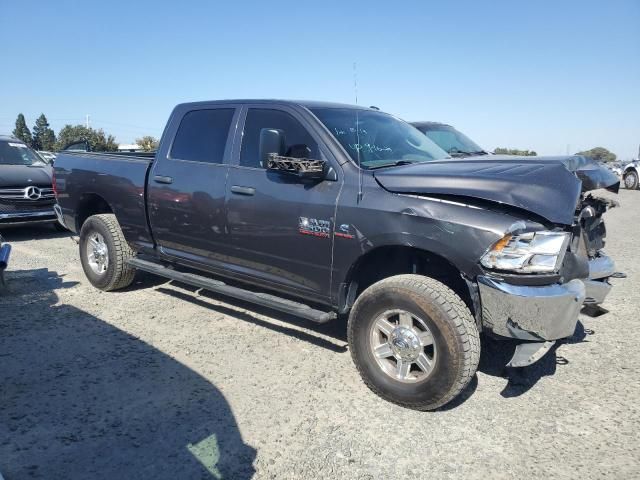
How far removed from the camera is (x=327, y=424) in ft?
10.2

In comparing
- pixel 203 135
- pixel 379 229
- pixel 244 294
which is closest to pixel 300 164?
pixel 379 229

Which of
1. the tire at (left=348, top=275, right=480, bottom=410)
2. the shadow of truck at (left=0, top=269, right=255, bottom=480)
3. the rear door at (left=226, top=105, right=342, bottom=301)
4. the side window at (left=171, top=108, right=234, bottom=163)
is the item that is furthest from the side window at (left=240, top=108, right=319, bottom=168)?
the shadow of truck at (left=0, top=269, right=255, bottom=480)

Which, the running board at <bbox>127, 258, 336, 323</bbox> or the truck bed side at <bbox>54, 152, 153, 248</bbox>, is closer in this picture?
the running board at <bbox>127, 258, 336, 323</bbox>

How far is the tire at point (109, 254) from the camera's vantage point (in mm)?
5445

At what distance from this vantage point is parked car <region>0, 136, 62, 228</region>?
8508 mm

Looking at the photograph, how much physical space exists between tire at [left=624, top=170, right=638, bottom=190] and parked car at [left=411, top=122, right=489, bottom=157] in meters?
16.1

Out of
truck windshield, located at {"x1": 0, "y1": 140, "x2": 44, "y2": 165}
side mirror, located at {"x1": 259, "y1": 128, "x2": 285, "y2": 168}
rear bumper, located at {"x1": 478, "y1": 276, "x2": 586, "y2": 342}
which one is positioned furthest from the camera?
truck windshield, located at {"x1": 0, "y1": 140, "x2": 44, "y2": 165}

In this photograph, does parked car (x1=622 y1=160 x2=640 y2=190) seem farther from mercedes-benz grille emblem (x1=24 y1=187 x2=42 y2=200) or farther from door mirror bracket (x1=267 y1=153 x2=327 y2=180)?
door mirror bracket (x1=267 y1=153 x2=327 y2=180)

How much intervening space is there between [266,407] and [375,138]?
7.36 ft

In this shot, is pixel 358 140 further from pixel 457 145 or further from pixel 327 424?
pixel 457 145

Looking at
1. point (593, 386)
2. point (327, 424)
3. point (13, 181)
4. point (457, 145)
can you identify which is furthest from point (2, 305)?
point (457, 145)

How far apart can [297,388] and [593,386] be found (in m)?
2.09

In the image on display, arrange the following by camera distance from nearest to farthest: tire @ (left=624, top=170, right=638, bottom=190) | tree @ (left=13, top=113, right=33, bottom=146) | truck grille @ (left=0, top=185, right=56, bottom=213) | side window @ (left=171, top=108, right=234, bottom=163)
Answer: side window @ (left=171, top=108, right=234, bottom=163) → truck grille @ (left=0, top=185, right=56, bottom=213) → tire @ (left=624, top=170, right=638, bottom=190) → tree @ (left=13, top=113, right=33, bottom=146)

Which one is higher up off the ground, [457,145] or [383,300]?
[457,145]
